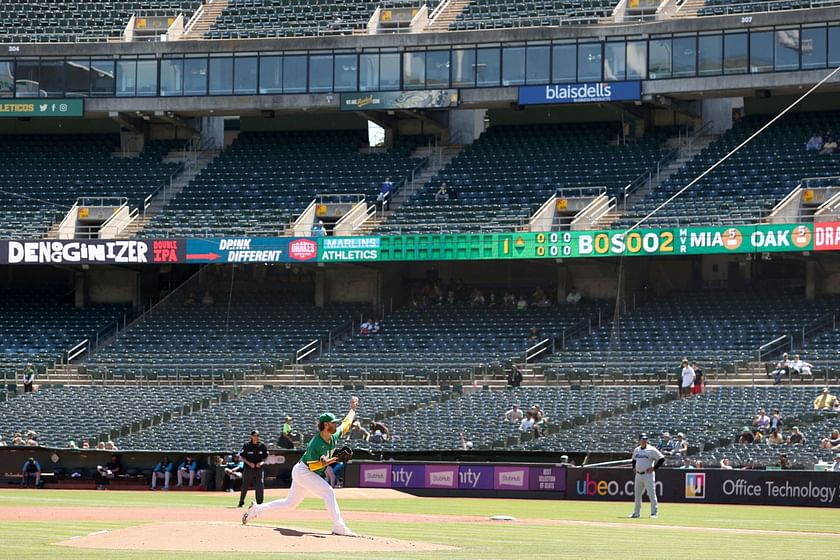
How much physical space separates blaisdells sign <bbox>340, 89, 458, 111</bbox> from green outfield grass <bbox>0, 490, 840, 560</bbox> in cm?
2323

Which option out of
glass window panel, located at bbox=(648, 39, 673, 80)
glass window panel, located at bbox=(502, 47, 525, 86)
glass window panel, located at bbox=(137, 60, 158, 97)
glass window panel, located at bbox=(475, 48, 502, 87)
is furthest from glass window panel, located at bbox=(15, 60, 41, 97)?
glass window panel, located at bbox=(648, 39, 673, 80)

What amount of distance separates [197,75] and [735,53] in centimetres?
1992

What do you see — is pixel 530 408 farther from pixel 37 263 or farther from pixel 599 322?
pixel 37 263

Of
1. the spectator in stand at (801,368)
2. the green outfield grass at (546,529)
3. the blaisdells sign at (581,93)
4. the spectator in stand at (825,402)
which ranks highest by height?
the blaisdells sign at (581,93)

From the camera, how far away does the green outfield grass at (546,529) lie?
17469mm

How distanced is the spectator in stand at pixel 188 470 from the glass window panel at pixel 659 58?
2318cm

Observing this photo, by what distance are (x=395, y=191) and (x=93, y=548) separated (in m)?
38.3

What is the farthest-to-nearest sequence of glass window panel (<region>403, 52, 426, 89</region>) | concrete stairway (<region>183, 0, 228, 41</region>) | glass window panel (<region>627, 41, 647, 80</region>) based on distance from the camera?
concrete stairway (<region>183, 0, 228, 41</region>) → glass window panel (<region>403, 52, 426, 89</region>) → glass window panel (<region>627, 41, 647, 80</region>)

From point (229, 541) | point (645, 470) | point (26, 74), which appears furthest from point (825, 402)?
point (26, 74)

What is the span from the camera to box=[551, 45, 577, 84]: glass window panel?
5338cm

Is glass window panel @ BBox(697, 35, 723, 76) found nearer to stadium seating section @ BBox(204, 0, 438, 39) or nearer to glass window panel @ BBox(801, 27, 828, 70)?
glass window panel @ BBox(801, 27, 828, 70)

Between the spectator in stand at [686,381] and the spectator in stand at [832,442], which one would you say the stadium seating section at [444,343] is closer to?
the spectator in stand at [686,381]

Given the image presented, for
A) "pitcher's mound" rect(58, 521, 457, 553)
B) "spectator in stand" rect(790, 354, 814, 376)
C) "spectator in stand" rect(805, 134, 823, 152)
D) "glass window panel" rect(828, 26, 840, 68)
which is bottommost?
"pitcher's mound" rect(58, 521, 457, 553)

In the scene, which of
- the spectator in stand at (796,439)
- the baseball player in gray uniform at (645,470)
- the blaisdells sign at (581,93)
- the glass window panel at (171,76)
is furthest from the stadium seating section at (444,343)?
the baseball player in gray uniform at (645,470)
